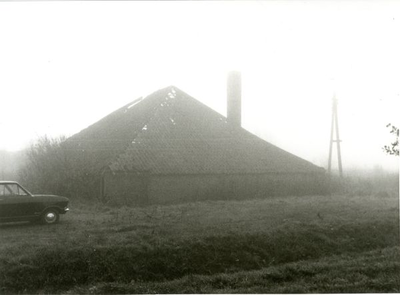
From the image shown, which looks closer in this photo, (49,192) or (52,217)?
(52,217)

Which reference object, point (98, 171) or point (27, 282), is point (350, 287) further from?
point (98, 171)

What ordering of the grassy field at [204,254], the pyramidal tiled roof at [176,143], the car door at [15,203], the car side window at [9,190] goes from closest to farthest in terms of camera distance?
the grassy field at [204,254]
the car door at [15,203]
the car side window at [9,190]
the pyramidal tiled roof at [176,143]

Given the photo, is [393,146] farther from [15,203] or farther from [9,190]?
[9,190]

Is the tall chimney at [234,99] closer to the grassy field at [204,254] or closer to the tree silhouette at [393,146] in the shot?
the grassy field at [204,254]

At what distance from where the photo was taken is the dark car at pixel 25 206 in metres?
14.9

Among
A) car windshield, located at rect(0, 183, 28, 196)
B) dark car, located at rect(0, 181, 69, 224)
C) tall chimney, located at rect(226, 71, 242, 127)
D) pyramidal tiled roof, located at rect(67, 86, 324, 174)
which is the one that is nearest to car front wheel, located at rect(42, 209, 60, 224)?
dark car, located at rect(0, 181, 69, 224)

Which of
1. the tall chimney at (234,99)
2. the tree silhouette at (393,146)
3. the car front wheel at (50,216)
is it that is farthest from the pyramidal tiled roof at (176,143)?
the tree silhouette at (393,146)

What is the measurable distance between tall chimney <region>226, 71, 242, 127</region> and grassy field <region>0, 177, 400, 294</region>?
46.2 feet

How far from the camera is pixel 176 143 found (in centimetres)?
2764

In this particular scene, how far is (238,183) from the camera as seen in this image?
89.2 feet

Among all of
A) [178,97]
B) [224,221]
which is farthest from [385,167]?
[224,221]

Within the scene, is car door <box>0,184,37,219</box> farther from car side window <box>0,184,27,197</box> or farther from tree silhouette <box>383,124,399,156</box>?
tree silhouette <box>383,124,399,156</box>

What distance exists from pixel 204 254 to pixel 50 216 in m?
6.26

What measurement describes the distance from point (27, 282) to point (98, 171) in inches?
558
